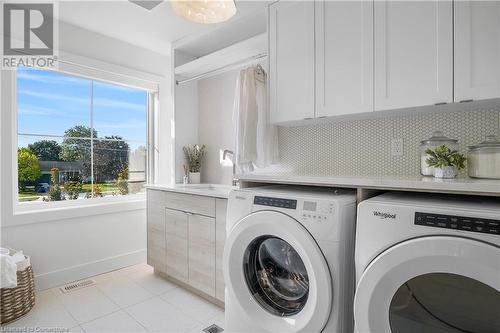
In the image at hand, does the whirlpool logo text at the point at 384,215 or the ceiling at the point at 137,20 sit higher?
the ceiling at the point at 137,20

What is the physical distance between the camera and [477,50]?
1.33m

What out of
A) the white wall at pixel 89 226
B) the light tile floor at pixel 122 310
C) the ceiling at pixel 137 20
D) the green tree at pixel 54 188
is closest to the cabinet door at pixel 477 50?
the ceiling at pixel 137 20

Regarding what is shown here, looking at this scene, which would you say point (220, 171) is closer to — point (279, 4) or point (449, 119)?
point (279, 4)

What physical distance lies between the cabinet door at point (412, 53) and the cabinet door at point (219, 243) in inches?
49.3

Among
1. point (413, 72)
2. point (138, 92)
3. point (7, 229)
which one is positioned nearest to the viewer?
point (413, 72)

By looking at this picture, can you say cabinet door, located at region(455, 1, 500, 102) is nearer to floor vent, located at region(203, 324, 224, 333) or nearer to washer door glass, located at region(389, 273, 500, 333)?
washer door glass, located at region(389, 273, 500, 333)

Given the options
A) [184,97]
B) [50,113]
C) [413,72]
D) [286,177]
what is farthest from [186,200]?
[413,72]

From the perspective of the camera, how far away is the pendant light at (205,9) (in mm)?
1419

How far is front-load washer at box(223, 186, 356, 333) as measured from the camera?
122cm

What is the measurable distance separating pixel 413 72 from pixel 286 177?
888mm

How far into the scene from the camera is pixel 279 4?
6.66ft

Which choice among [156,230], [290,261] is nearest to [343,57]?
[290,261]

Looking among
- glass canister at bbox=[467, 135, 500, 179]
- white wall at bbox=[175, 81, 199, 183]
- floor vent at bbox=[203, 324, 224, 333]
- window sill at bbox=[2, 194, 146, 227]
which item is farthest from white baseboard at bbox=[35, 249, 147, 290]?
glass canister at bbox=[467, 135, 500, 179]

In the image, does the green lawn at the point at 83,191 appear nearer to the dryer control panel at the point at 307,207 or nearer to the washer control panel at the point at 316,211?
the dryer control panel at the point at 307,207
